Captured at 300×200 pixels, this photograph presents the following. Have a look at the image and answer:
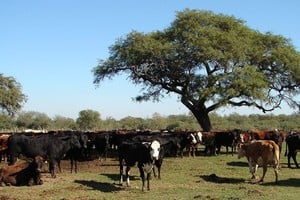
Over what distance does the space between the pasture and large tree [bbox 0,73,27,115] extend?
35.9 m

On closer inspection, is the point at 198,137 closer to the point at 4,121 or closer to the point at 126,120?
the point at 4,121

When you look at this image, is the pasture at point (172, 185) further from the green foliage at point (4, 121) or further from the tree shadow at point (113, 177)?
the green foliage at point (4, 121)

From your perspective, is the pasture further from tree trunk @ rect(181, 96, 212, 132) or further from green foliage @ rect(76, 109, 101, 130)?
green foliage @ rect(76, 109, 101, 130)

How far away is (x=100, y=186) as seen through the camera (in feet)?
56.2

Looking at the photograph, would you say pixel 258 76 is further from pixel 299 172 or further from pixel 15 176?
pixel 15 176

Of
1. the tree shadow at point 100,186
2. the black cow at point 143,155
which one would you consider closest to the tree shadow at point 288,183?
the black cow at point 143,155

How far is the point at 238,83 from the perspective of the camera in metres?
→ 35.5

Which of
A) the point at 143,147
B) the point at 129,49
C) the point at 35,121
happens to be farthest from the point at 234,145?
the point at 35,121

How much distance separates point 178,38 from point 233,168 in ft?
55.6

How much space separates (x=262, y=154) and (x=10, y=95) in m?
43.8

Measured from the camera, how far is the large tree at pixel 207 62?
119 feet

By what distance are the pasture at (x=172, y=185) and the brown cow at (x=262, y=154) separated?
62cm

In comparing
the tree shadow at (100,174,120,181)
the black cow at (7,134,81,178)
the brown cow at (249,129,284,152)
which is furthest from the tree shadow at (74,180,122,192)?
the brown cow at (249,129,284,152)

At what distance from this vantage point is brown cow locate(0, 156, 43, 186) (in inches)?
664
